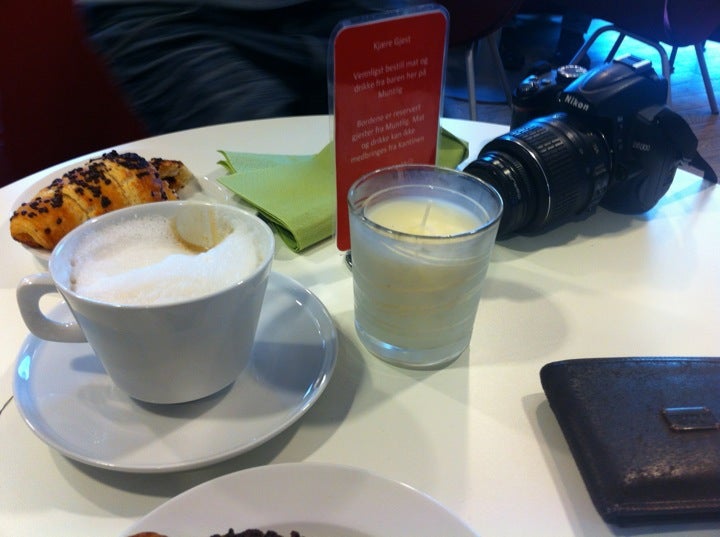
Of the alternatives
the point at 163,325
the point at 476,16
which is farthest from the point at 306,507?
the point at 476,16

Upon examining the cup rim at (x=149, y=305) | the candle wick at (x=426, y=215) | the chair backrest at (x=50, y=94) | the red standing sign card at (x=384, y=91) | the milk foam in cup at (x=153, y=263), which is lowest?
the chair backrest at (x=50, y=94)

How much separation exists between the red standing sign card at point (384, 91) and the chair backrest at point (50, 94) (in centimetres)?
78

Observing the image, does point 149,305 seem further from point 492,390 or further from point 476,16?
point 476,16

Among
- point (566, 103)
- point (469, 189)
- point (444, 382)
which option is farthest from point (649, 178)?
point (444, 382)

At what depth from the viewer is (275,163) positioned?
83 centimetres

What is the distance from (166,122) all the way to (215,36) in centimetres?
19

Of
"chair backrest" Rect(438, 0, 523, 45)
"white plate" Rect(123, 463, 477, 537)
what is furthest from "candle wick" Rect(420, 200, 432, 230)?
"chair backrest" Rect(438, 0, 523, 45)

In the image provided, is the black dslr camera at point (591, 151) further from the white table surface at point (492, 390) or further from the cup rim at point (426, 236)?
the cup rim at point (426, 236)

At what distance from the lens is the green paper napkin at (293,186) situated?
2.32 feet

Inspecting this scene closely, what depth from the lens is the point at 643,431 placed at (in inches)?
16.4

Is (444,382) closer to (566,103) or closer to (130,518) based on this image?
(130,518)

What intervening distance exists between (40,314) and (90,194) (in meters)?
0.28

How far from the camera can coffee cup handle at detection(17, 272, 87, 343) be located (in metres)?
0.45

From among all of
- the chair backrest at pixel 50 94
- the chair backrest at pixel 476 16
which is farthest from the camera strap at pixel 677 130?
the chair backrest at pixel 476 16
